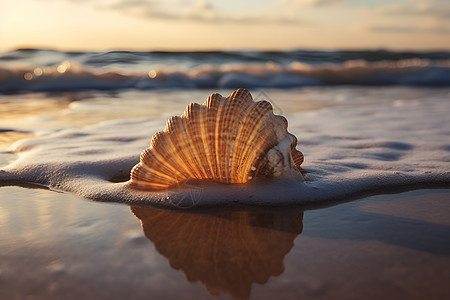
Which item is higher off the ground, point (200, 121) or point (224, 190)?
point (200, 121)

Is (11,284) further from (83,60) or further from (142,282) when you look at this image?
(83,60)

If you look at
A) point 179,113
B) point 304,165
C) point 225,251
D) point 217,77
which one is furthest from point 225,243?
point 217,77

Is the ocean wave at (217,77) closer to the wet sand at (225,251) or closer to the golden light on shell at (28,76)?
the golden light on shell at (28,76)

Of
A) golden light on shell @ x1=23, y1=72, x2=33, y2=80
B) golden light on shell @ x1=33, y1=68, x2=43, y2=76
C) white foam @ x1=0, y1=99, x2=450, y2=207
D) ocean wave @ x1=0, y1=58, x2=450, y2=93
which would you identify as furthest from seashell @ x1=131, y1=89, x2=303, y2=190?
golden light on shell @ x1=33, y1=68, x2=43, y2=76

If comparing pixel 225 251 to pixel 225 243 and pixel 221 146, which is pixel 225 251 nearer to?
Answer: pixel 225 243

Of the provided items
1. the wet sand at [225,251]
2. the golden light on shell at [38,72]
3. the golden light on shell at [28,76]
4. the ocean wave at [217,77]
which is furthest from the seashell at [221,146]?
the golden light on shell at [38,72]

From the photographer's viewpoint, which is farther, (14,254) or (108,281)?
(14,254)

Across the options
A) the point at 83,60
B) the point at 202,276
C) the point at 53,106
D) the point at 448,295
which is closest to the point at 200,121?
the point at 202,276
